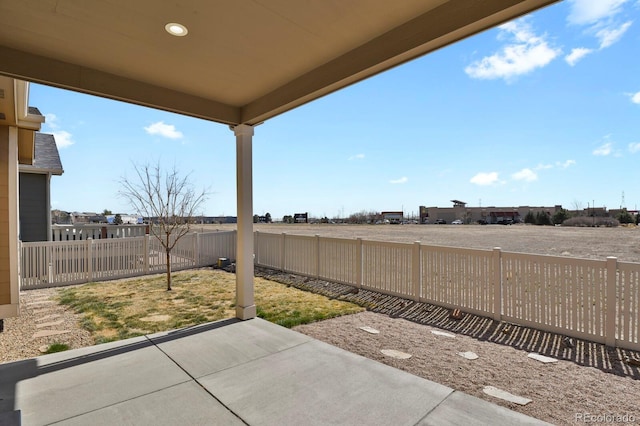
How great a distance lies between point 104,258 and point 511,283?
8.86 metres

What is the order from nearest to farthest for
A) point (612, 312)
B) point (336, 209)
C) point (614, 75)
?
1. point (612, 312)
2. point (614, 75)
3. point (336, 209)

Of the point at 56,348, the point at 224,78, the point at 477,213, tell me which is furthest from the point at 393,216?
the point at 56,348

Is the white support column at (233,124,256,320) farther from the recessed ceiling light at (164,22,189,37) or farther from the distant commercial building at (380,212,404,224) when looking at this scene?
the distant commercial building at (380,212,404,224)

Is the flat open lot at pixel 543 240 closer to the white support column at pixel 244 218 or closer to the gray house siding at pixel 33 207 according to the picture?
the gray house siding at pixel 33 207

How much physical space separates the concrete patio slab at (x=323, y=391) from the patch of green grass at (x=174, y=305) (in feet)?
4.64

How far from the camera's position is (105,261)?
7715 millimetres

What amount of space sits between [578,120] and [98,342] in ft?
56.2

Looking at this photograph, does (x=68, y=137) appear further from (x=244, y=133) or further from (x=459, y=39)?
(x=459, y=39)

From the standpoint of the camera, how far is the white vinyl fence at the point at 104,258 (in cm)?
679

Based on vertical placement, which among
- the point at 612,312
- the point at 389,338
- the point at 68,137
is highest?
the point at 68,137

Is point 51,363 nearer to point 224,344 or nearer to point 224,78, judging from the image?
point 224,344

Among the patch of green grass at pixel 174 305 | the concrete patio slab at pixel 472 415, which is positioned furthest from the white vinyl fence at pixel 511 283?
the concrete patio slab at pixel 472 415

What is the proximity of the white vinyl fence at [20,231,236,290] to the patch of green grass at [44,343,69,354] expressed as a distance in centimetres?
425

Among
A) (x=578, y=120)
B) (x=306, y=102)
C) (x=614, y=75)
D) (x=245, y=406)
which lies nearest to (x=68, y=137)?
(x=306, y=102)
